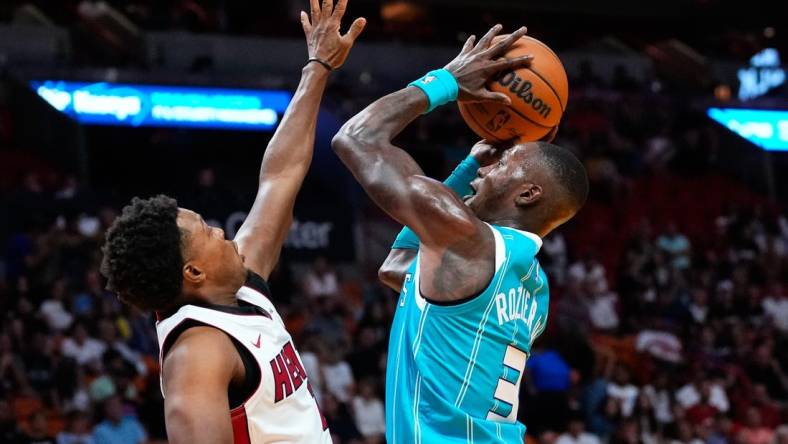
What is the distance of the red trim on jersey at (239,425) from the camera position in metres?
3.24

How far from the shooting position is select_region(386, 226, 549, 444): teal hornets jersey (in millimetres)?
3568

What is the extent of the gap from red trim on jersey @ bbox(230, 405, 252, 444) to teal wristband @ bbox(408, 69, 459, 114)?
1.15 meters

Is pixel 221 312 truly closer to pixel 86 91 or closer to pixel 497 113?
pixel 497 113

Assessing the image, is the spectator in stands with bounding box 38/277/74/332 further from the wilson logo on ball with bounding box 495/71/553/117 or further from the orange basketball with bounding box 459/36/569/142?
the wilson logo on ball with bounding box 495/71/553/117

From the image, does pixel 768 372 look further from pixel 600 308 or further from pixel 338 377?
pixel 338 377

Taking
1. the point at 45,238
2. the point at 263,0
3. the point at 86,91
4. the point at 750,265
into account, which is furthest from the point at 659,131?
the point at 45,238

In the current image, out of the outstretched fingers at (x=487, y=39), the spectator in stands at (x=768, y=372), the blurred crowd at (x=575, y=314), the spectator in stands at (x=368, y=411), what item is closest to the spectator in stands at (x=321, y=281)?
the blurred crowd at (x=575, y=314)

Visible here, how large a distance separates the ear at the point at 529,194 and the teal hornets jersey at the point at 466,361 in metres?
0.13

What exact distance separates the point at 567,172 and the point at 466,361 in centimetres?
72

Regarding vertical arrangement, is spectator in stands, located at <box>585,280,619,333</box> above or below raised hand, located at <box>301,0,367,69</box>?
below

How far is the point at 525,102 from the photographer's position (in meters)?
3.97

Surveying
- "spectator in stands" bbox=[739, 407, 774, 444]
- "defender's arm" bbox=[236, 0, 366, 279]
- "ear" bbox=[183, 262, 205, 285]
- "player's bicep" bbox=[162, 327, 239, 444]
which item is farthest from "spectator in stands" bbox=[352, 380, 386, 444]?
"player's bicep" bbox=[162, 327, 239, 444]

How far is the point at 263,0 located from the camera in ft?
69.1

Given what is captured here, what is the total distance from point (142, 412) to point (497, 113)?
6504mm
